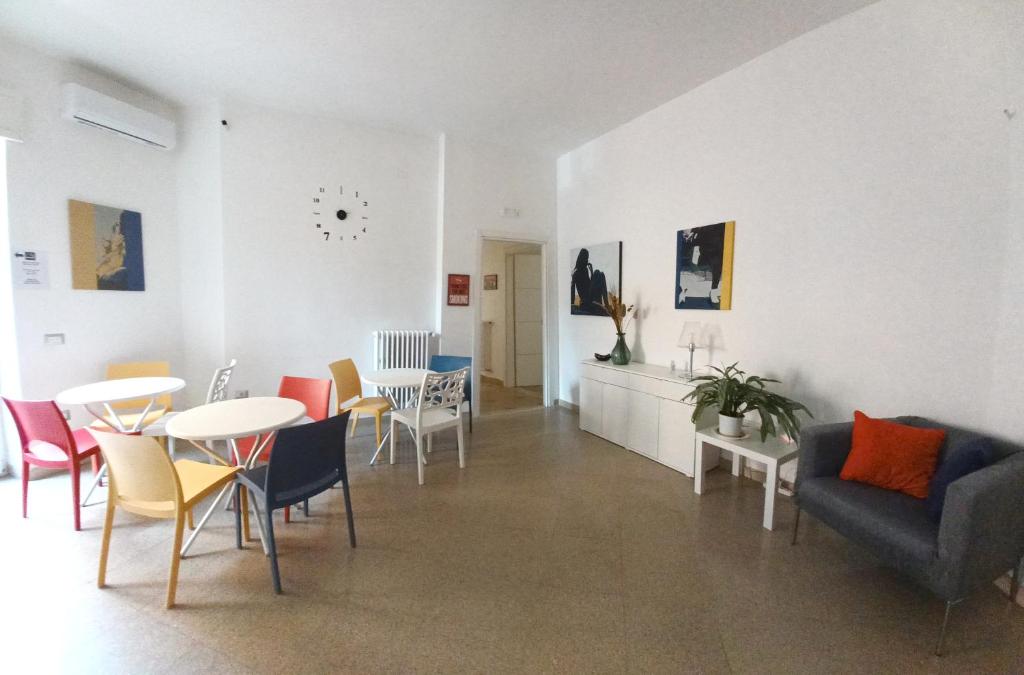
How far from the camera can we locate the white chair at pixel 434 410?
3.34m

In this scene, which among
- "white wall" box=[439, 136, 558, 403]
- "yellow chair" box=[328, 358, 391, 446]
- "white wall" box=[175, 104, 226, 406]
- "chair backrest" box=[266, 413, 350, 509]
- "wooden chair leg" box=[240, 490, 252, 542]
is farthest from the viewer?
"white wall" box=[439, 136, 558, 403]

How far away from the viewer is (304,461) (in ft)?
7.13

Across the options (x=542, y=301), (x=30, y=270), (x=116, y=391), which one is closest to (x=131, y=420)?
(x=116, y=391)

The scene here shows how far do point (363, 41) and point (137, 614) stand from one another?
12.0 feet

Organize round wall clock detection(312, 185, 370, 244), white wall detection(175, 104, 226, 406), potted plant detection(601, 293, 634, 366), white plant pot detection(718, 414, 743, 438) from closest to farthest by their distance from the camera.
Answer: white plant pot detection(718, 414, 743, 438) → white wall detection(175, 104, 226, 406) → potted plant detection(601, 293, 634, 366) → round wall clock detection(312, 185, 370, 244)

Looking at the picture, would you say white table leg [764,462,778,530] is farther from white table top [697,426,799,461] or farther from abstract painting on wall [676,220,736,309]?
abstract painting on wall [676,220,736,309]

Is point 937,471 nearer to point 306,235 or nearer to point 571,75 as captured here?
point 571,75

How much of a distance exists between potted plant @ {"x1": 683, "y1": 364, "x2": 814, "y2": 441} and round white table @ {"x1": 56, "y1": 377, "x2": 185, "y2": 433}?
3805 millimetres

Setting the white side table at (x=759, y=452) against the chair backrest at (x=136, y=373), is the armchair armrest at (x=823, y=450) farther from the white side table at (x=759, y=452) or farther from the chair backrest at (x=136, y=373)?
the chair backrest at (x=136, y=373)

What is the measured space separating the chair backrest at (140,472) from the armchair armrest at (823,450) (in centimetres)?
326

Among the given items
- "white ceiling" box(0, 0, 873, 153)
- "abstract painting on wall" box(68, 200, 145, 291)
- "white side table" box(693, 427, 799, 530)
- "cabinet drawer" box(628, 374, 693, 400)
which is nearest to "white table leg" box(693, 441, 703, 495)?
"white side table" box(693, 427, 799, 530)

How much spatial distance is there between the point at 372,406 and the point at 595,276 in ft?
9.45

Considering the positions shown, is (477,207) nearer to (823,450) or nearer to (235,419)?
(235,419)

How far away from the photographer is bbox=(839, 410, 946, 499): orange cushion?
2166mm
